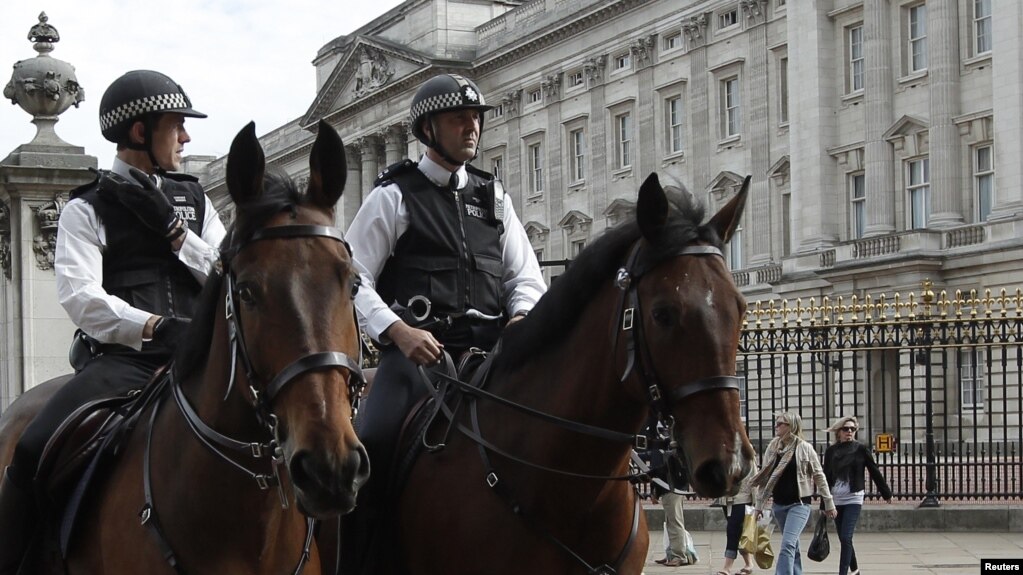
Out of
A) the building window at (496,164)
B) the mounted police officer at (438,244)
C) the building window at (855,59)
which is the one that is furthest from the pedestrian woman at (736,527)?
the building window at (496,164)

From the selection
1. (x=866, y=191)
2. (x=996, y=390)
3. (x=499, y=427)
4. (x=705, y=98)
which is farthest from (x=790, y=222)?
(x=499, y=427)

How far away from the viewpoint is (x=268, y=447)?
403 cm

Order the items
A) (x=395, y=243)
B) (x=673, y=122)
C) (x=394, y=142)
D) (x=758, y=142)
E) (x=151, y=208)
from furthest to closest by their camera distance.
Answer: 1. (x=394, y=142)
2. (x=673, y=122)
3. (x=758, y=142)
4. (x=395, y=243)
5. (x=151, y=208)

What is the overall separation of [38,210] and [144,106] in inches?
262

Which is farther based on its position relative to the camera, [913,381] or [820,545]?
[913,381]

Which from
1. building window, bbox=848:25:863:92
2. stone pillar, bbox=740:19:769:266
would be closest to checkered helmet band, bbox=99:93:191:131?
building window, bbox=848:25:863:92

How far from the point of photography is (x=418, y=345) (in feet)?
17.0

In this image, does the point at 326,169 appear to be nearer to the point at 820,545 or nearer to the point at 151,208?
the point at 151,208

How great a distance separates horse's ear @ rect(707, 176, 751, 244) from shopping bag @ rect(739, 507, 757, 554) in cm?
864

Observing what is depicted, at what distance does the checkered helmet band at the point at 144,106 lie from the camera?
5238mm

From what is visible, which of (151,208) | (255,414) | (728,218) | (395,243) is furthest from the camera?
(395,243)

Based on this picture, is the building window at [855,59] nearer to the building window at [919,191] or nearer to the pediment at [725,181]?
the building window at [919,191]

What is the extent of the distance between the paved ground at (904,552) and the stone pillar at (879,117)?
26720 mm

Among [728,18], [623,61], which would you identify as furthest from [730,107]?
[623,61]
